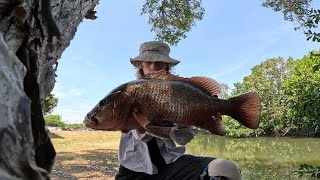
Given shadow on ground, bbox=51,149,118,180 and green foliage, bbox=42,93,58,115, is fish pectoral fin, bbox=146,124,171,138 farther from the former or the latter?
shadow on ground, bbox=51,149,118,180

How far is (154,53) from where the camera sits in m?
2.94

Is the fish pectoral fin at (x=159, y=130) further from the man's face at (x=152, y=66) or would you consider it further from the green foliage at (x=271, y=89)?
the green foliage at (x=271, y=89)

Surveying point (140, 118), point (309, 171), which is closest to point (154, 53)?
point (140, 118)

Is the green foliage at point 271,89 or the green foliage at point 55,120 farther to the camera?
the green foliage at point 55,120

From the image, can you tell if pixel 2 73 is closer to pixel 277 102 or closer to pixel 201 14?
pixel 201 14

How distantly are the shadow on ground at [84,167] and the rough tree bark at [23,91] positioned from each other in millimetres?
8014

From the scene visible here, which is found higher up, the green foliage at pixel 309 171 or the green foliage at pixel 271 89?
the green foliage at pixel 271 89

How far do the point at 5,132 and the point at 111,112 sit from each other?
1.62 m

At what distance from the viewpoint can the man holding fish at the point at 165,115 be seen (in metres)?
2.20

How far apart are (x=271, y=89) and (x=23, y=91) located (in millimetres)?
44564

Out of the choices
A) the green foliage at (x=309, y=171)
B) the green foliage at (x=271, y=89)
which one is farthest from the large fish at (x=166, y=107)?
the green foliage at (x=271, y=89)

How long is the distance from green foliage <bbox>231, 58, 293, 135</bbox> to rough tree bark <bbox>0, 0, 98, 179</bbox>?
43.3m

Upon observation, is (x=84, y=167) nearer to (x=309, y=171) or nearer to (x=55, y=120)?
(x=309, y=171)

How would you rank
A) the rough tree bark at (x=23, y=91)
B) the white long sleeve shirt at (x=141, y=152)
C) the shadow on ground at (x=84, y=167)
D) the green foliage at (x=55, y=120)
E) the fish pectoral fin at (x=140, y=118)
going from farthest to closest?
1. the green foliage at (x=55, y=120)
2. the shadow on ground at (x=84, y=167)
3. the white long sleeve shirt at (x=141, y=152)
4. the fish pectoral fin at (x=140, y=118)
5. the rough tree bark at (x=23, y=91)
